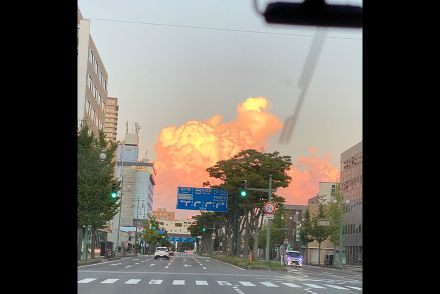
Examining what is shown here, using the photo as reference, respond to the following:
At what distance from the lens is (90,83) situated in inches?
2781

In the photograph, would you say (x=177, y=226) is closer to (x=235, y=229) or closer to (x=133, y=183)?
(x=133, y=183)

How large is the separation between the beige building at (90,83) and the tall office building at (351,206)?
35843 millimetres

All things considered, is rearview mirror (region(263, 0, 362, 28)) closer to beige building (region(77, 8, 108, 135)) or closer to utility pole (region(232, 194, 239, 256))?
utility pole (region(232, 194, 239, 256))

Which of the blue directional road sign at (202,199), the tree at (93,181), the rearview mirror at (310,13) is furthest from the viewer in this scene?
the blue directional road sign at (202,199)

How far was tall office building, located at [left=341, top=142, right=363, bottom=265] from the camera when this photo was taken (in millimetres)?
77188

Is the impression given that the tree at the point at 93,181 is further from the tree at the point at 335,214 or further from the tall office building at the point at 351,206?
the tall office building at the point at 351,206

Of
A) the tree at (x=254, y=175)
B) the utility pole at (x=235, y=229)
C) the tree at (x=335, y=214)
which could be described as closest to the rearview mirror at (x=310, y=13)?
the tree at (x=254, y=175)

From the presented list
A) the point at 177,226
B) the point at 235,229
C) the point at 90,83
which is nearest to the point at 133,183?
the point at 177,226

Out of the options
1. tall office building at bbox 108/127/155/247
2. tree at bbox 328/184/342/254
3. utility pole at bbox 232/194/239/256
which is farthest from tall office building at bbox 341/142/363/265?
tall office building at bbox 108/127/155/247

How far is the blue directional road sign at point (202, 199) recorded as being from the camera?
5122 centimetres

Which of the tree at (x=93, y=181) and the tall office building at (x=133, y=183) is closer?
the tree at (x=93, y=181)

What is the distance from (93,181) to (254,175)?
13532mm
